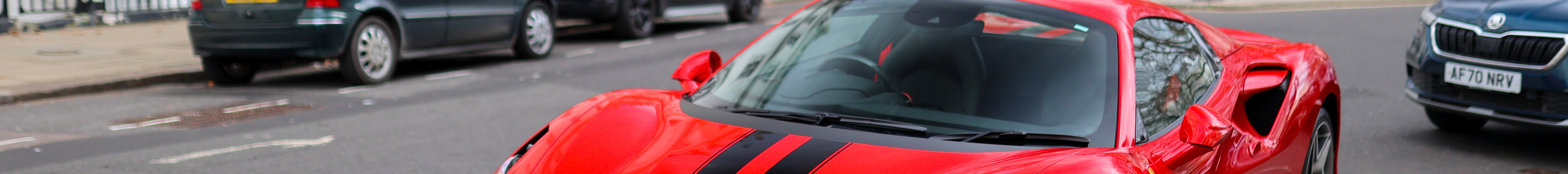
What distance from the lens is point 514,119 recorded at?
20.2 ft

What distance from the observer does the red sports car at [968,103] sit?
251cm

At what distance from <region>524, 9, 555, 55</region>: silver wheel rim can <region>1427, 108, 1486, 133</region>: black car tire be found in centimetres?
656

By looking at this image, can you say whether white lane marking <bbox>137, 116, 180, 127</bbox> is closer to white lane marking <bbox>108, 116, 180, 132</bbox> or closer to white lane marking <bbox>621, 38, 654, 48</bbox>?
white lane marking <bbox>108, 116, 180, 132</bbox>

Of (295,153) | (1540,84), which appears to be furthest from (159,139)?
(1540,84)

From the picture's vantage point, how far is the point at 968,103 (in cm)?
291

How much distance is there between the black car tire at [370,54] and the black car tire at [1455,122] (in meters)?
6.01

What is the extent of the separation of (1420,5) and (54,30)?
19.5m

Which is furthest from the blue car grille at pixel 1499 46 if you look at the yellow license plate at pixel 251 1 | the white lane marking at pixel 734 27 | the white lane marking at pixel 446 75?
the white lane marking at pixel 734 27

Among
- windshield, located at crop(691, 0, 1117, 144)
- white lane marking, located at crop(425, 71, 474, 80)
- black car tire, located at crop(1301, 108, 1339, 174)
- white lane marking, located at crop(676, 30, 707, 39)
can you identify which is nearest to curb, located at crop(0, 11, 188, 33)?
white lane marking, located at crop(425, 71, 474, 80)

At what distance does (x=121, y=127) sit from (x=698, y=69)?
143 inches

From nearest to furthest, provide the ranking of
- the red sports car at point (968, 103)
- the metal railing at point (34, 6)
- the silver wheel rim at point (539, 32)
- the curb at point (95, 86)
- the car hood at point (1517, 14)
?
the red sports car at point (968, 103), the car hood at point (1517, 14), the curb at point (95, 86), the silver wheel rim at point (539, 32), the metal railing at point (34, 6)

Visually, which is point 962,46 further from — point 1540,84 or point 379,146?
point 379,146

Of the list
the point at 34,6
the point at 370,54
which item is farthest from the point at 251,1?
the point at 34,6

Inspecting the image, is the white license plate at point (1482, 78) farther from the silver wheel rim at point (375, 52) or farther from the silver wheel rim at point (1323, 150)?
the silver wheel rim at point (375, 52)
